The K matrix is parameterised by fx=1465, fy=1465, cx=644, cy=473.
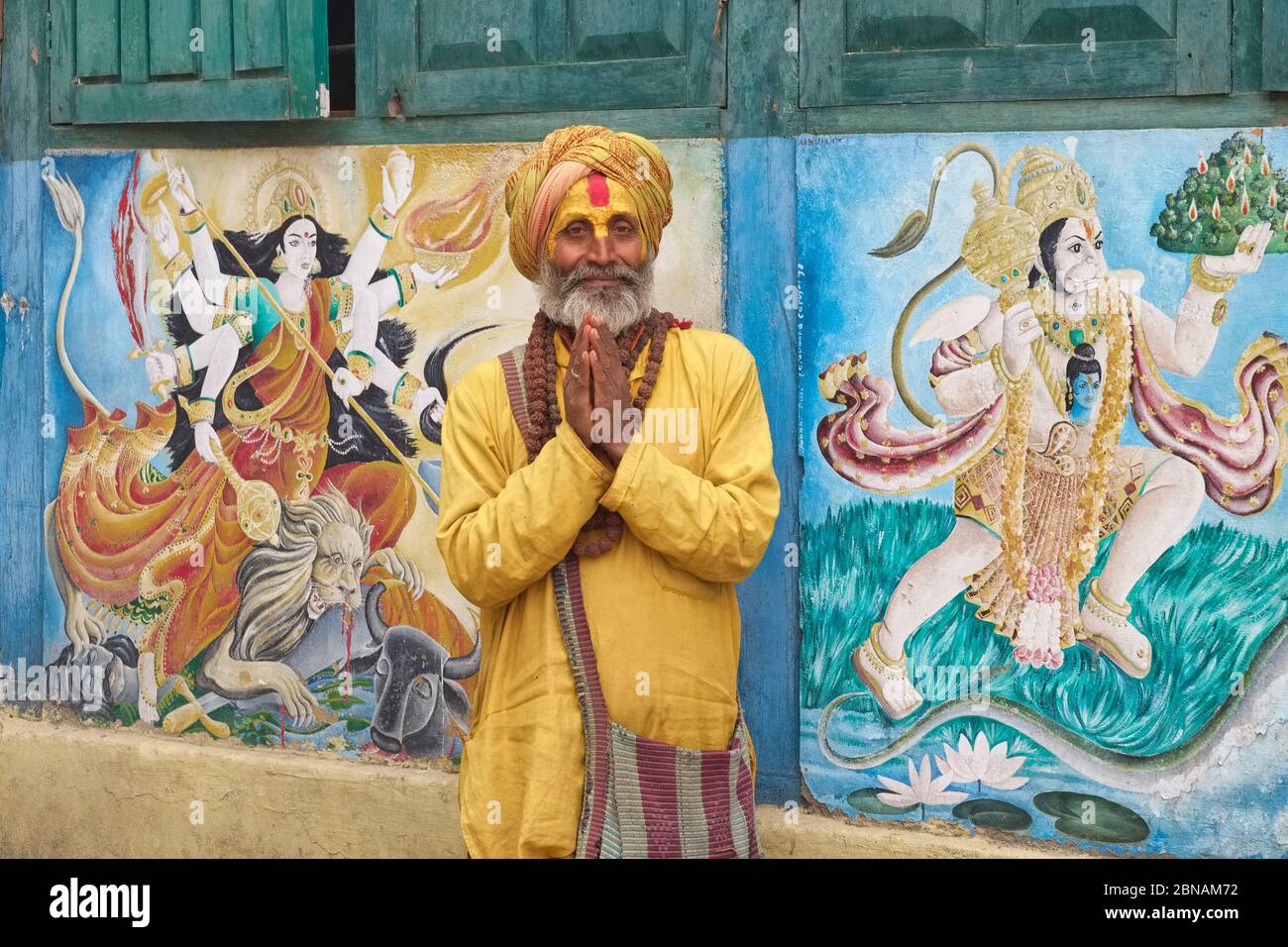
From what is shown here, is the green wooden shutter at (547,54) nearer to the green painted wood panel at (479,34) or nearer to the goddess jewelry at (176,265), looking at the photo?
the green painted wood panel at (479,34)

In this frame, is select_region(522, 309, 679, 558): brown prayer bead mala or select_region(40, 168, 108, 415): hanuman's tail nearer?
select_region(522, 309, 679, 558): brown prayer bead mala

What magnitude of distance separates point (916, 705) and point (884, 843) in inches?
16.4

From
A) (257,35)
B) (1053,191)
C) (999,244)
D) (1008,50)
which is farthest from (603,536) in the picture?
(257,35)

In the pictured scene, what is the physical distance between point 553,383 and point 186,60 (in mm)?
2467

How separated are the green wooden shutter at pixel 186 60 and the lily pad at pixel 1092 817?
3.21 metres

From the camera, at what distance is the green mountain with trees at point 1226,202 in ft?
13.0

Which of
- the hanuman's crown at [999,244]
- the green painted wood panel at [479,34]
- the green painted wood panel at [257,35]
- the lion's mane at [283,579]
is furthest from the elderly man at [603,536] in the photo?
the green painted wood panel at [257,35]

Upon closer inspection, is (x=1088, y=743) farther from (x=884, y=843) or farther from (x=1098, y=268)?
(x=1098, y=268)

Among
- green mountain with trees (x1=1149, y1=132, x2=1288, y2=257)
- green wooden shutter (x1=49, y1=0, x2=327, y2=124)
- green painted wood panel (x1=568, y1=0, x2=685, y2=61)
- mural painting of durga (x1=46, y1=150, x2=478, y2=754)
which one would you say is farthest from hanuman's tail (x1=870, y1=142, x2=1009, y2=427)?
green wooden shutter (x1=49, y1=0, x2=327, y2=124)

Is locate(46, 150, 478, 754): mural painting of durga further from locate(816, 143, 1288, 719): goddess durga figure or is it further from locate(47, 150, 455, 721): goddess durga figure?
locate(816, 143, 1288, 719): goddess durga figure

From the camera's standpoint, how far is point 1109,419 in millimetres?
4121

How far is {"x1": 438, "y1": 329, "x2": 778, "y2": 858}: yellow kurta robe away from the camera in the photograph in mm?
3207

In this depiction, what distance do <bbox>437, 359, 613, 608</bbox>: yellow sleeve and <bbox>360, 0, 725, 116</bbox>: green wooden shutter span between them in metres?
1.58
